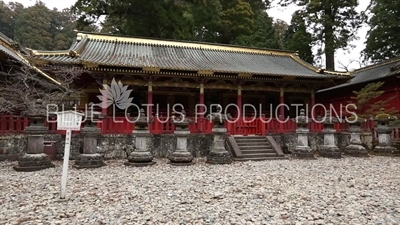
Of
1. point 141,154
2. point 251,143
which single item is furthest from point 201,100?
point 141,154

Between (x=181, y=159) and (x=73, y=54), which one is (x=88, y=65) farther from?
(x=181, y=159)

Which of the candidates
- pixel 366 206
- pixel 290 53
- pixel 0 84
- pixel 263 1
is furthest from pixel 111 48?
pixel 263 1

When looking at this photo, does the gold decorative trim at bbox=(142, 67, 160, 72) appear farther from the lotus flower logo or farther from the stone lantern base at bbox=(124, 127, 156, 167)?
the stone lantern base at bbox=(124, 127, 156, 167)

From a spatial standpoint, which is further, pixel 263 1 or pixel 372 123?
pixel 263 1

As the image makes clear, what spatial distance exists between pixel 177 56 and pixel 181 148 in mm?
7422

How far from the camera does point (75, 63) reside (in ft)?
37.2

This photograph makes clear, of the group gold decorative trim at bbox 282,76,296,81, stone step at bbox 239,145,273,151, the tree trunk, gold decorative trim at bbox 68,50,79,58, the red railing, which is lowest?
stone step at bbox 239,145,273,151

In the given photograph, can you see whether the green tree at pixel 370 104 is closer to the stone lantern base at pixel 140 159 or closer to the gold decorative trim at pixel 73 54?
the stone lantern base at pixel 140 159

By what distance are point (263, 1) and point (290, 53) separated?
16.9m

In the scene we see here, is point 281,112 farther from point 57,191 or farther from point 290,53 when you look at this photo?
point 57,191

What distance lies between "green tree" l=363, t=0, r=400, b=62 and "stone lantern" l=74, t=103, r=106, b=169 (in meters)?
25.8

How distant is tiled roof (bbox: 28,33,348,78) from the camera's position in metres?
12.1

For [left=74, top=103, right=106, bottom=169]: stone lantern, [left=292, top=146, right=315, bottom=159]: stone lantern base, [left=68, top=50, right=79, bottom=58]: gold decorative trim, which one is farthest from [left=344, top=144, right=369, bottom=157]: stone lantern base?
[left=68, top=50, right=79, bottom=58]: gold decorative trim

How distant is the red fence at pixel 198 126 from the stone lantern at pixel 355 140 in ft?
3.04
